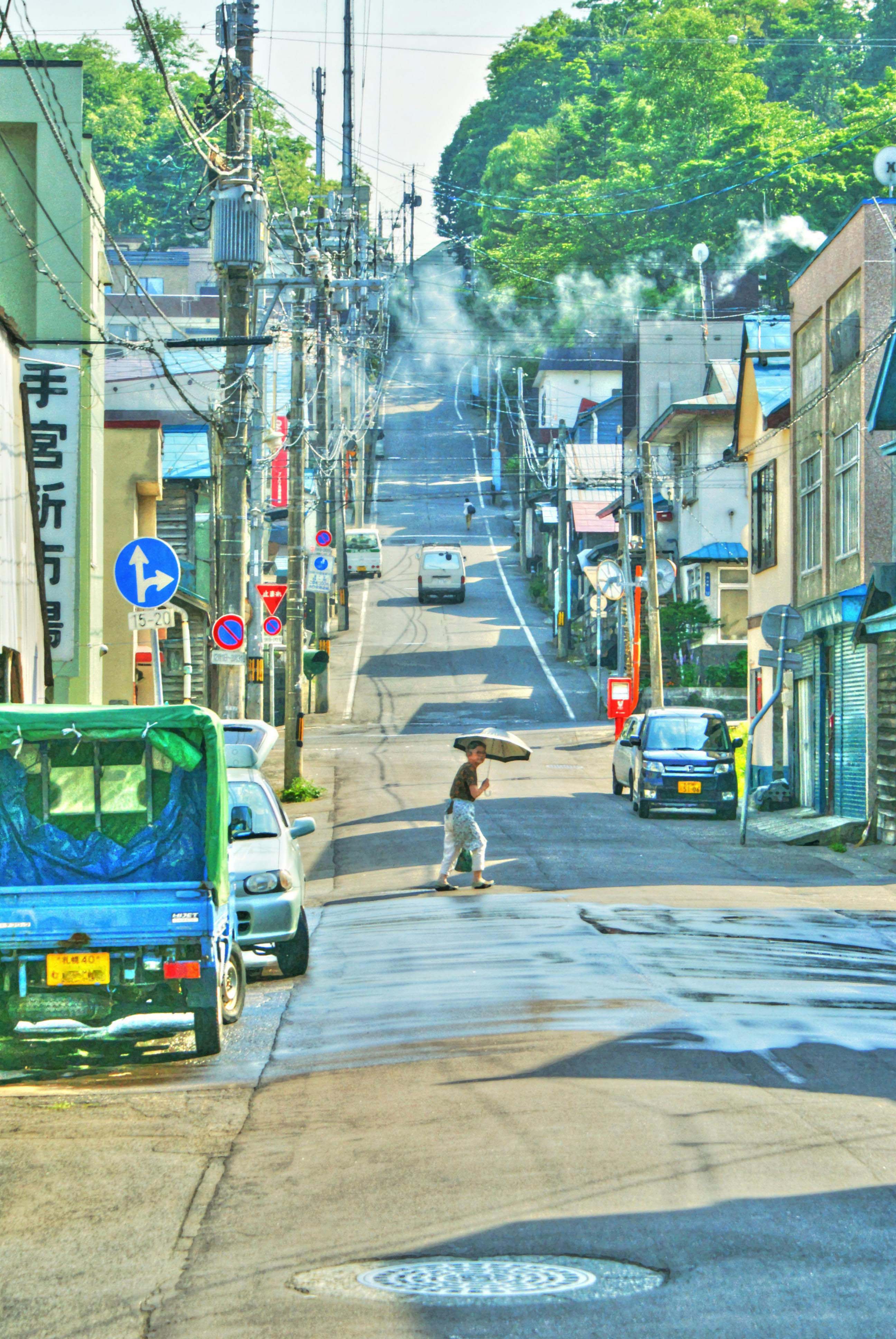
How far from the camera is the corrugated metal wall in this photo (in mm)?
23719

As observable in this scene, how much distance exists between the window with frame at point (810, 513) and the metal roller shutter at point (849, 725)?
235 cm

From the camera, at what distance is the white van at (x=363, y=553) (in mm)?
74125

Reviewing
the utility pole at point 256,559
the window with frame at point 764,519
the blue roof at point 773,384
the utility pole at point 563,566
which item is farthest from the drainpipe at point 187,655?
the utility pole at point 563,566

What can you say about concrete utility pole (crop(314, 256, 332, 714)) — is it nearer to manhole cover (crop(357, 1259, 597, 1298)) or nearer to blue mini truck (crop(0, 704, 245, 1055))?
blue mini truck (crop(0, 704, 245, 1055))

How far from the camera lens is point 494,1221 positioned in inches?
240

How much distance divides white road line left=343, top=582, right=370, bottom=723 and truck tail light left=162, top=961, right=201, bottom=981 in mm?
35720

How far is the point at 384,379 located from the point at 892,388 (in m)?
104

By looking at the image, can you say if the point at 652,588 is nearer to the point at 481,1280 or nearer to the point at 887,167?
the point at 887,167

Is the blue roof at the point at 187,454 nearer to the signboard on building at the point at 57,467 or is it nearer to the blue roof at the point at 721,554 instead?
the signboard on building at the point at 57,467

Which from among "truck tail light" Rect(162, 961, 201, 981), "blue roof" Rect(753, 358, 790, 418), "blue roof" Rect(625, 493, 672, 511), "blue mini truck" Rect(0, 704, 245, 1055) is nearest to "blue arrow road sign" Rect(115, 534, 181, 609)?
"blue mini truck" Rect(0, 704, 245, 1055)

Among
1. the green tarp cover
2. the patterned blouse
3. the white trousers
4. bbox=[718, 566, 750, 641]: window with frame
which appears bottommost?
the white trousers

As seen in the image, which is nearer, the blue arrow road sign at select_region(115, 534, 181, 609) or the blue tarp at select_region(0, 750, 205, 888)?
the blue tarp at select_region(0, 750, 205, 888)

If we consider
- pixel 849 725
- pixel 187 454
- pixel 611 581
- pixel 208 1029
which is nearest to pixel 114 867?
pixel 208 1029

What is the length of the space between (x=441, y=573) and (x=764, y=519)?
34.0 meters
